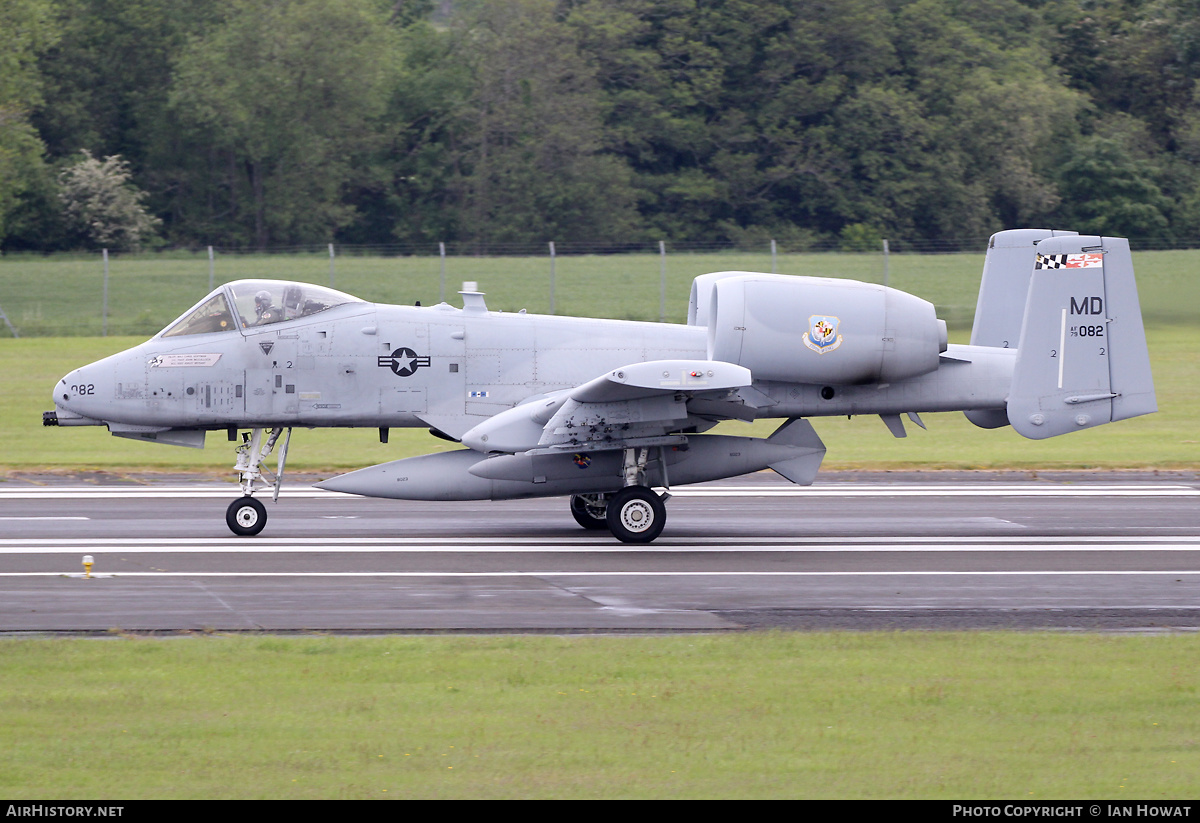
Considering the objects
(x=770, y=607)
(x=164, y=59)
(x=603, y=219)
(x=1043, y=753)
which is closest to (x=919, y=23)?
(x=603, y=219)

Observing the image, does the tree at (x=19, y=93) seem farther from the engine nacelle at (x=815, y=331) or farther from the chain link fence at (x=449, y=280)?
the engine nacelle at (x=815, y=331)

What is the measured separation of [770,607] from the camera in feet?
39.1

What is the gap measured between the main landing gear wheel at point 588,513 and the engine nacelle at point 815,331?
7.72 feet

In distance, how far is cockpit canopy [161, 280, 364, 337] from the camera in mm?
15938

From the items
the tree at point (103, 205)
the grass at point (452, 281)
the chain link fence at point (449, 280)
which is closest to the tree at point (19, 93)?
the tree at point (103, 205)

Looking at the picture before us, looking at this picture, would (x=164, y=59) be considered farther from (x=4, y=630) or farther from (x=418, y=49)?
(x=4, y=630)

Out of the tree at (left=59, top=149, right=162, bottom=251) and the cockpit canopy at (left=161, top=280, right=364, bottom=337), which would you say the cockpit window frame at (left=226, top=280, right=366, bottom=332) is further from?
the tree at (left=59, top=149, right=162, bottom=251)

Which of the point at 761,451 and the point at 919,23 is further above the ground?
the point at 919,23

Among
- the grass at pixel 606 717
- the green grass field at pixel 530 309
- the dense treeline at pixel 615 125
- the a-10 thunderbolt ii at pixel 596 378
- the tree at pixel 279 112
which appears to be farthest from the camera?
the tree at pixel 279 112

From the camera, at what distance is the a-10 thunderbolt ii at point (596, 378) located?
1534 centimetres

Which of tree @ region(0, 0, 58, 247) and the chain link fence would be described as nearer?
the chain link fence

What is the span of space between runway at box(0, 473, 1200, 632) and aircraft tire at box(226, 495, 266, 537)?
157mm

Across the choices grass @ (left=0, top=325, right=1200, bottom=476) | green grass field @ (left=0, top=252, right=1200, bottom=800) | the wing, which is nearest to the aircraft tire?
the wing

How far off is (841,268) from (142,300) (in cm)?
2080
